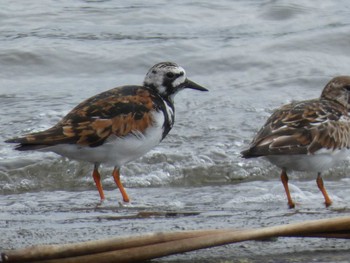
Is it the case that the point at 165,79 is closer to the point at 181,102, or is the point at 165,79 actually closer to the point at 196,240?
the point at 181,102

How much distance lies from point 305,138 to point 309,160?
13 cm

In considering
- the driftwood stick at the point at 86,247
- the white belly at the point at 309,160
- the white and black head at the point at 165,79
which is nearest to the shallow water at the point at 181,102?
the white belly at the point at 309,160

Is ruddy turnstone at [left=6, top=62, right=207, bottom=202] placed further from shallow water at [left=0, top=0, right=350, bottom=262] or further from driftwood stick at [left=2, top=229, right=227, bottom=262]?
driftwood stick at [left=2, top=229, right=227, bottom=262]

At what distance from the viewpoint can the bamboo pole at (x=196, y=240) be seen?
2.69 metres

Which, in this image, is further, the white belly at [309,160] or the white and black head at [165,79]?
the white and black head at [165,79]

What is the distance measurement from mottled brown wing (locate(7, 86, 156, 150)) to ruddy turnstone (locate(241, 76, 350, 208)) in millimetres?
656

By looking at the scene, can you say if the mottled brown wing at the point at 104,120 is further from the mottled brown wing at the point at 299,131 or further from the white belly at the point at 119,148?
the mottled brown wing at the point at 299,131

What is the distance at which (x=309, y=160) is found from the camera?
505cm

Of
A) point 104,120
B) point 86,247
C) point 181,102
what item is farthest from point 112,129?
point 181,102

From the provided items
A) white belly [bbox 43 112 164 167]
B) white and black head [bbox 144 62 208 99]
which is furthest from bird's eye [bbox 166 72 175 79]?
white belly [bbox 43 112 164 167]

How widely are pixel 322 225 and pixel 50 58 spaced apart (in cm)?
659

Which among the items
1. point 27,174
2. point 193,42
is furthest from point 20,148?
point 193,42

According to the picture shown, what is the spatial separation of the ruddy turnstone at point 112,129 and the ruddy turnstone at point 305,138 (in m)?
0.60

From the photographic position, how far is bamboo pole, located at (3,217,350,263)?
2.69 meters
